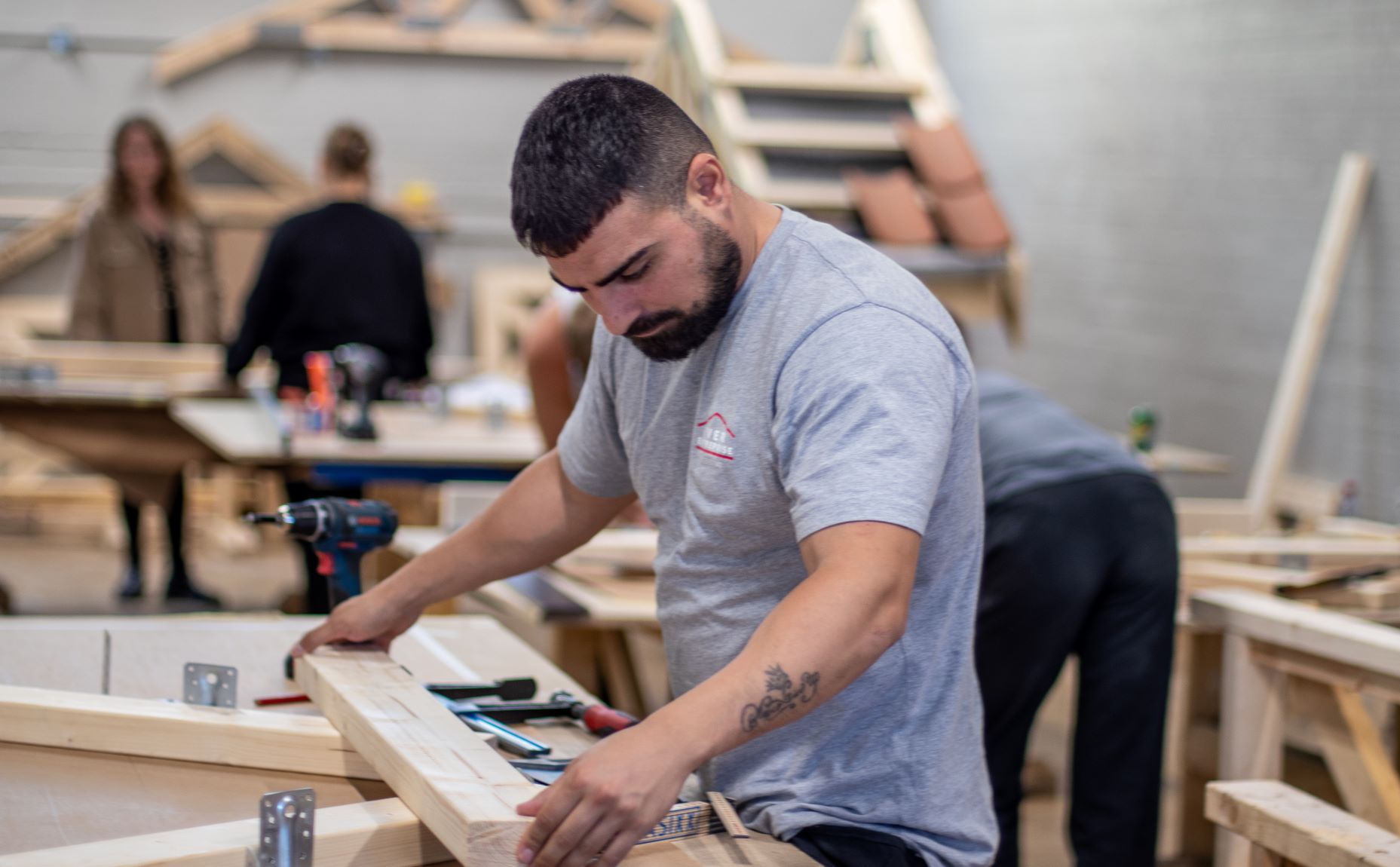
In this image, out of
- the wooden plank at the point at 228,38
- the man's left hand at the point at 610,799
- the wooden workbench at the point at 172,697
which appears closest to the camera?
the man's left hand at the point at 610,799

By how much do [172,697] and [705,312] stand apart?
1.05 meters

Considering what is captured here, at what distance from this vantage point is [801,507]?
54.1 inches

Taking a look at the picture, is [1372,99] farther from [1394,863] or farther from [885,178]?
[1394,863]

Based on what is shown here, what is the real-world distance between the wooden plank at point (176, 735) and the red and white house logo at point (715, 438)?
2.03 feet

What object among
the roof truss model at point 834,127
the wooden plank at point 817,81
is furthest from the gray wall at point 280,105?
the wooden plank at point 817,81

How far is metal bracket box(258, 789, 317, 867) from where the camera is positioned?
54.7 inches

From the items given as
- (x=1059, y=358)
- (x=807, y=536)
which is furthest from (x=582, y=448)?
(x=1059, y=358)

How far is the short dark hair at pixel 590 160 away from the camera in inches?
55.9

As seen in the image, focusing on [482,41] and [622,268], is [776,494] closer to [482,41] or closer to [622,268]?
[622,268]

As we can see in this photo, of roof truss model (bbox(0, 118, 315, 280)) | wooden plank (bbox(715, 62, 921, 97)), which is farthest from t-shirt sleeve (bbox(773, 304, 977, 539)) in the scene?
roof truss model (bbox(0, 118, 315, 280))

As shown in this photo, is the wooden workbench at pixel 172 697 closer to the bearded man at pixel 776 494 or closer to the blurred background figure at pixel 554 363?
the bearded man at pixel 776 494

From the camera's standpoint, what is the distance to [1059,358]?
716cm

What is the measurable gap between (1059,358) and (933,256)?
7.57ft

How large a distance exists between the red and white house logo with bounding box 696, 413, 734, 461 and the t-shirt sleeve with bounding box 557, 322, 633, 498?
0.80 feet
